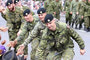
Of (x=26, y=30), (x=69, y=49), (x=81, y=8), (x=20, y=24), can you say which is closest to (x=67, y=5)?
(x=81, y=8)

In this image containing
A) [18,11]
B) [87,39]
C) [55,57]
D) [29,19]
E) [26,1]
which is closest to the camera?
[55,57]

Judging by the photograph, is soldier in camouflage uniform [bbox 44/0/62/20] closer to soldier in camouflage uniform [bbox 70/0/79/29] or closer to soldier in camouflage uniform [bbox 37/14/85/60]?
soldier in camouflage uniform [bbox 70/0/79/29]

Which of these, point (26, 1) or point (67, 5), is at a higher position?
point (67, 5)

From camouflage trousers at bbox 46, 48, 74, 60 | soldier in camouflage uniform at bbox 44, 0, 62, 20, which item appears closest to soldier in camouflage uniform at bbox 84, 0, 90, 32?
soldier in camouflage uniform at bbox 44, 0, 62, 20

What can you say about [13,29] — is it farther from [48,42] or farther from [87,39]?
[87,39]

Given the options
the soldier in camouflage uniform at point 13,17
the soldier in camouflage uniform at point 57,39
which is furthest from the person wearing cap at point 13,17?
the soldier in camouflage uniform at point 57,39

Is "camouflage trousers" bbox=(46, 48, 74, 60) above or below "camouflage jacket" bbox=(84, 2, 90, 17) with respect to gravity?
above

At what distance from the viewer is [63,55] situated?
19.5 feet

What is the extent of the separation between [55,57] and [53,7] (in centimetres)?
980

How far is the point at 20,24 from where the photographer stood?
8.54m

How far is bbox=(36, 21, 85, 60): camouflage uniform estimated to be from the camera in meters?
5.60

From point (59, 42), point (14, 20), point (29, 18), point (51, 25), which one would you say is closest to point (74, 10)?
point (14, 20)

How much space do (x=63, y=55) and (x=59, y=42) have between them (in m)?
0.38

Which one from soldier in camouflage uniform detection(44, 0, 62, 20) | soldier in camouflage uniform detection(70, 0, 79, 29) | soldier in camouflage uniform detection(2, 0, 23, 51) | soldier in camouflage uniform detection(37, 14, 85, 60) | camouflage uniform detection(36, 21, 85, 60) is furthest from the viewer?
soldier in camouflage uniform detection(44, 0, 62, 20)
